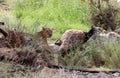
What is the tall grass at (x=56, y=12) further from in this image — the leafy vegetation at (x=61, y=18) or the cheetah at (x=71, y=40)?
the cheetah at (x=71, y=40)

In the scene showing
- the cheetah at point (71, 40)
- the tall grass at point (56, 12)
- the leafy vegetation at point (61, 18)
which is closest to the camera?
the leafy vegetation at point (61, 18)

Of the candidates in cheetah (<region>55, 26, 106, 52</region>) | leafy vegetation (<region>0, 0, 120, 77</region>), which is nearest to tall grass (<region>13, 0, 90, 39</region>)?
leafy vegetation (<region>0, 0, 120, 77</region>)

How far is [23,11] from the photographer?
15.1 meters

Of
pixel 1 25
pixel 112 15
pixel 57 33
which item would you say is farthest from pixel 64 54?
pixel 112 15

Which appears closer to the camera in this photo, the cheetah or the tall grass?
the cheetah

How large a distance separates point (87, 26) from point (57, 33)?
166cm

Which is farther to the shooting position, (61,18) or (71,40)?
(61,18)

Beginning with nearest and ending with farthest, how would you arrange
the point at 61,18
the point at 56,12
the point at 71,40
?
the point at 71,40, the point at 61,18, the point at 56,12

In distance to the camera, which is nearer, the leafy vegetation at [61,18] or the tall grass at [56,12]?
the leafy vegetation at [61,18]

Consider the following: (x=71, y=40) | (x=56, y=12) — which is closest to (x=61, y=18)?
(x=56, y=12)

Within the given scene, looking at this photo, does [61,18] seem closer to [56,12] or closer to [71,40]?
[56,12]

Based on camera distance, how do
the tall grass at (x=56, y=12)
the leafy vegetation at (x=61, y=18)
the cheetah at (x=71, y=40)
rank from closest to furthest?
1. the leafy vegetation at (x=61, y=18)
2. the cheetah at (x=71, y=40)
3. the tall grass at (x=56, y=12)

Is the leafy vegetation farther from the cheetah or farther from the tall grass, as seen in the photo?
the cheetah

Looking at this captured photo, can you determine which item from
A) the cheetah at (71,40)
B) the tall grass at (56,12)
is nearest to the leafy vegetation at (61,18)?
the tall grass at (56,12)
